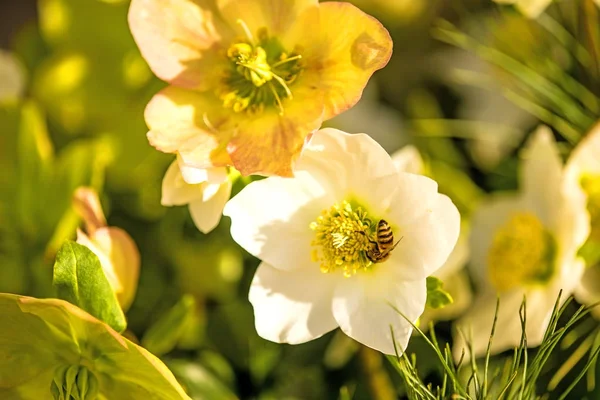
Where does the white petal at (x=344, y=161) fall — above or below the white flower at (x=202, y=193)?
above

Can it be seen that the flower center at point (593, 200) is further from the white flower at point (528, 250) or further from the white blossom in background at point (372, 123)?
the white blossom in background at point (372, 123)

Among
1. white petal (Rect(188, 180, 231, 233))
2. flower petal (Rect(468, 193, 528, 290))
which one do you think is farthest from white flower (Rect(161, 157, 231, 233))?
flower petal (Rect(468, 193, 528, 290))

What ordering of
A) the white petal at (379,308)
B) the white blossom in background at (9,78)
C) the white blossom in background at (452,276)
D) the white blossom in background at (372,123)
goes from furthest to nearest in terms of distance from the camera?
the white blossom in background at (372,123) → the white blossom in background at (9,78) → the white blossom in background at (452,276) → the white petal at (379,308)

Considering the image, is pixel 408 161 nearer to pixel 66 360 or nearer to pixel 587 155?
A: pixel 587 155

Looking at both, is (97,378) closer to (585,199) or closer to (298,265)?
(298,265)

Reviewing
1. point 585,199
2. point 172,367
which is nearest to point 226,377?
point 172,367

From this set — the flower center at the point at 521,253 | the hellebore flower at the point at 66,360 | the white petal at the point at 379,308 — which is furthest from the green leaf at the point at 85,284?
the flower center at the point at 521,253

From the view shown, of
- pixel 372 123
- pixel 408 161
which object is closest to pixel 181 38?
pixel 408 161
